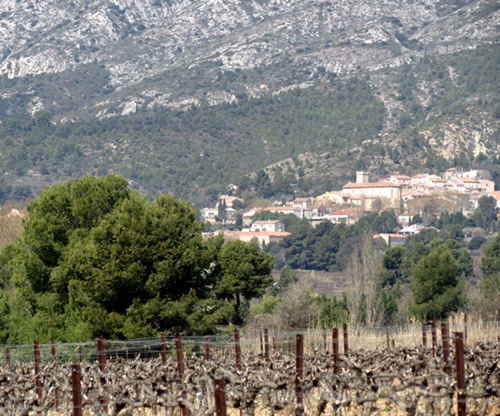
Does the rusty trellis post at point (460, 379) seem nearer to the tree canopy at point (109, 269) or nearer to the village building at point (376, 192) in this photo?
the tree canopy at point (109, 269)

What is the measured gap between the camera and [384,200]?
159500 mm

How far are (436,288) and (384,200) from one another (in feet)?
373

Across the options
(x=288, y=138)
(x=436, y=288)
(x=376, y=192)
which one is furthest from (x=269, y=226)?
(x=436, y=288)

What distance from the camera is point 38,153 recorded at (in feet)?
573

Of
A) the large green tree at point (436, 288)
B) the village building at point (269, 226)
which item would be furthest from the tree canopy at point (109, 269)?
the village building at point (269, 226)

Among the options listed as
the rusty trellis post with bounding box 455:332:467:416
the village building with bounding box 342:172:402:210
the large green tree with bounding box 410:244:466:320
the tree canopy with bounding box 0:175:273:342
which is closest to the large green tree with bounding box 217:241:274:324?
the tree canopy with bounding box 0:175:273:342

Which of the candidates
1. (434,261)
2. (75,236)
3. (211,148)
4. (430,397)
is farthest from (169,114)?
(430,397)

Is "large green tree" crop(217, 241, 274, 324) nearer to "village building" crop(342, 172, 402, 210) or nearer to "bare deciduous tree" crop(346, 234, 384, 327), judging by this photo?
"bare deciduous tree" crop(346, 234, 384, 327)

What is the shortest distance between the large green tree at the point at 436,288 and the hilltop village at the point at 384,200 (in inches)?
3938

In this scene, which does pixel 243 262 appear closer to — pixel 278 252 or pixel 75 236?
pixel 75 236

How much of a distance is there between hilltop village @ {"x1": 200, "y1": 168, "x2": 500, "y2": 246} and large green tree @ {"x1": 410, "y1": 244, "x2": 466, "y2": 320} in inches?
3938

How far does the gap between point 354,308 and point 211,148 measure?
460 feet

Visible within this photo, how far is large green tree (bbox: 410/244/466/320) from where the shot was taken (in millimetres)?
44688

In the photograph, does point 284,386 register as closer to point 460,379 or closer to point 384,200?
point 460,379
